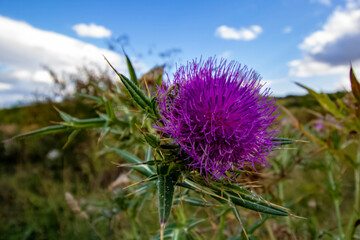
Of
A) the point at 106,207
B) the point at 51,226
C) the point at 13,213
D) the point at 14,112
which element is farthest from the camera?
the point at 14,112

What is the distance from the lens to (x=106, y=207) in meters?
2.69

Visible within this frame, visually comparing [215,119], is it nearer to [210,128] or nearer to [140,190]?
[210,128]

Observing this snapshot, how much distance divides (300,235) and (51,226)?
15.6 ft

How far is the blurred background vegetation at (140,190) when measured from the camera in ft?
7.84

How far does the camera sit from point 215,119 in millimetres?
1655

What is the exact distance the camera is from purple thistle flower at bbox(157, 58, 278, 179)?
1603 mm

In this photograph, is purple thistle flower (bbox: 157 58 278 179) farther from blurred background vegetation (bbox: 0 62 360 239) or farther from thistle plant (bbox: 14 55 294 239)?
blurred background vegetation (bbox: 0 62 360 239)

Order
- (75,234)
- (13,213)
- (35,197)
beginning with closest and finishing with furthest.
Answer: (75,234)
(13,213)
(35,197)

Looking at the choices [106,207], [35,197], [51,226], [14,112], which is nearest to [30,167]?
[35,197]

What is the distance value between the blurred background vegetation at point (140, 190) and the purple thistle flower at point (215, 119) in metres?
0.26

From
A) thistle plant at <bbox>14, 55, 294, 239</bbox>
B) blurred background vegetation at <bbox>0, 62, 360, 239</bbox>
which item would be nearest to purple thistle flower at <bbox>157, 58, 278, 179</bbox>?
thistle plant at <bbox>14, 55, 294, 239</bbox>

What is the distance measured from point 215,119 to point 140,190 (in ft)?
2.13

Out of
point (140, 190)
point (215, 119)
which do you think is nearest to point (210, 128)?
point (215, 119)

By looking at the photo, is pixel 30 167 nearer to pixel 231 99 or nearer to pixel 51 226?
pixel 51 226
